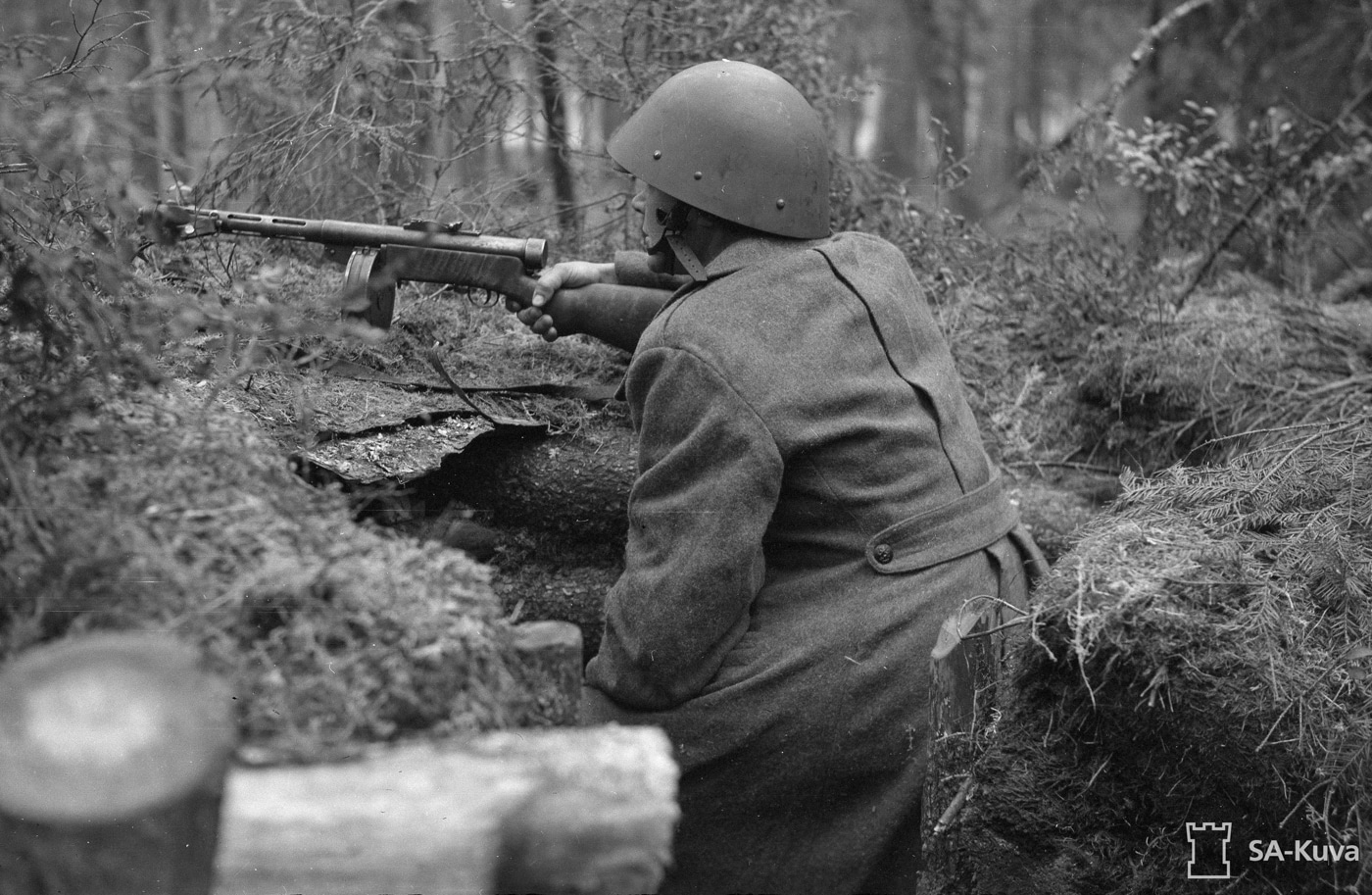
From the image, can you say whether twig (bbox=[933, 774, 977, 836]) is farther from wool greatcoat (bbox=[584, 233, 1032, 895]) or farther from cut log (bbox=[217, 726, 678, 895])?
cut log (bbox=[217, 726, 678, 895])

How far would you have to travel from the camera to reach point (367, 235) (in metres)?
4.34

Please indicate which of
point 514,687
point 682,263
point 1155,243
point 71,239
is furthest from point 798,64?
point 514,687

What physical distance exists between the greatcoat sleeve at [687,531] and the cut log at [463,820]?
53.1 inches

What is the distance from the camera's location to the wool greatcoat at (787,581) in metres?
3.24

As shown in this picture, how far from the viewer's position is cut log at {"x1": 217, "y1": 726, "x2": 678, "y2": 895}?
1.63 m

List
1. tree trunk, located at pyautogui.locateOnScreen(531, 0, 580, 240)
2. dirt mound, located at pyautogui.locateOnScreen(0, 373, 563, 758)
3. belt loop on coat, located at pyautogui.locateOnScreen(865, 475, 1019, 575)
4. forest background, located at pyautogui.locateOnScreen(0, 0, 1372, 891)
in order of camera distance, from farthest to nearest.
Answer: tree trunk, located at pyautogui.locateOnScreen(531, 0, 580, 240)
belt loop on coat, located at pyautogui.locateOnScreen(865, 475, 1019, 575)
forest background, located at pyautogui.locateOnScreen(0, 0, 1372, 891)
dirt mound, located at pyautogui.locateOnScreen(0, 373, 563, 758)

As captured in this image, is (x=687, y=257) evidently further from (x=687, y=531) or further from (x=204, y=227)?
(x=204, y=227)

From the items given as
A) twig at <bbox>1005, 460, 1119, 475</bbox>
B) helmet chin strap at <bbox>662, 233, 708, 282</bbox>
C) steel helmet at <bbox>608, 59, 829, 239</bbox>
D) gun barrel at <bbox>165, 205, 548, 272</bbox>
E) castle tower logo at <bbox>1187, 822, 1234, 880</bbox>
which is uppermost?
steel helmet at <bbox>608, 59, 829, 239</bbox>

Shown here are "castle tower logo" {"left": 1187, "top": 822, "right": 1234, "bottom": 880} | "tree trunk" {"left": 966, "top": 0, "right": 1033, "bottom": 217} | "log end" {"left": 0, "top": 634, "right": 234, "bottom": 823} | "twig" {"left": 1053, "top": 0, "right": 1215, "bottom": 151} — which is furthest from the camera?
"tree trunk" {"left": 966, "top": 0, "right": 1033, "bottom": 217}

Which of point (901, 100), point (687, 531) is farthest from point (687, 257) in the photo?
point (901, 100)

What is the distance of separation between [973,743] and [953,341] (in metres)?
2.60

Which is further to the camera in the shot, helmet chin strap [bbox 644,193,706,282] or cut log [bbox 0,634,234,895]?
helmet chin strap [bbox 644,193,706,282]

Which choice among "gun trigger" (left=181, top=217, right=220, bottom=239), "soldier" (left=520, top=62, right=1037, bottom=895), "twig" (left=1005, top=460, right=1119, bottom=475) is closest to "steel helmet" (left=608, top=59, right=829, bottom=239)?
"soldier" (left=520, top=62, right=1037, bottom=895)

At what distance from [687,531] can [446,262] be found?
1687 mm
